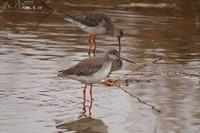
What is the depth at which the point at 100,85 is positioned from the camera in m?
12.8

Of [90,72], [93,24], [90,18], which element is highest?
[90,18]

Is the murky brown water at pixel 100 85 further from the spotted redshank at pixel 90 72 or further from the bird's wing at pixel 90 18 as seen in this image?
the bird's wing at pixel 90 18

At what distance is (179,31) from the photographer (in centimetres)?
1883

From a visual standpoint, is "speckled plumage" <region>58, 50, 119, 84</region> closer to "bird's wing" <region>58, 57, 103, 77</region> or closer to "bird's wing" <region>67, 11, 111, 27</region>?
"bird's wing" <region>58, 57, 103, 77</region>

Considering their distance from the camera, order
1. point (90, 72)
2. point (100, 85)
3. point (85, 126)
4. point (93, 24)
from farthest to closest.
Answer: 1. point (93, 24)
2. point (100, 85)
3. point (90, 72)
4. point (85, 126)

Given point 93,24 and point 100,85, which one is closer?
point 100,85

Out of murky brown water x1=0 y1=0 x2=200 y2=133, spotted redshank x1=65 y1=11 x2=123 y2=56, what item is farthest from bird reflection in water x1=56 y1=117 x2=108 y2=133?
spotted redshank x1=65 y1=11 x2=123 y2=56

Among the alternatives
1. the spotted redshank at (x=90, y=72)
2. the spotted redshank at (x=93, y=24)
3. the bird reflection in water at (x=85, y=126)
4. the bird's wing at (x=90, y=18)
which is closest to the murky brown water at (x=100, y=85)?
the bird reflection in water at (x=85, y=126)

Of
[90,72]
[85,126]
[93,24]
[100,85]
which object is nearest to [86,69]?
[90,72]

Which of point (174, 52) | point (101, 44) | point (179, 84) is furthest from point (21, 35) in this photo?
point (179, 84)

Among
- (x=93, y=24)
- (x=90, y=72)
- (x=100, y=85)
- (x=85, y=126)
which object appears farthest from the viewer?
(x=93, y=24)

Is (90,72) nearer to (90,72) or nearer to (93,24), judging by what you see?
(90,72)

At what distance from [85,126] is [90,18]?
6600 millimetres

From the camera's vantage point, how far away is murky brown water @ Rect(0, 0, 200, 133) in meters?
10.1
